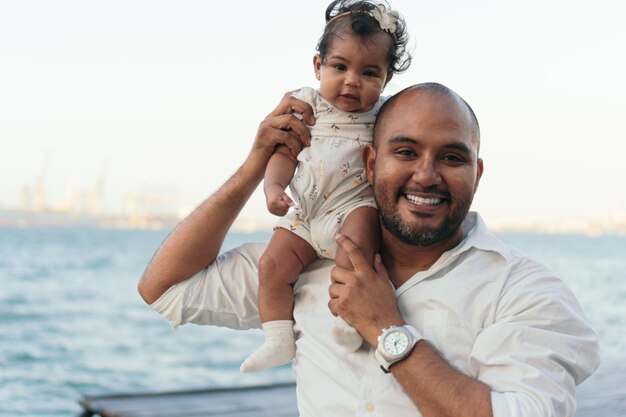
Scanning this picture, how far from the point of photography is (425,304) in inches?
92.4

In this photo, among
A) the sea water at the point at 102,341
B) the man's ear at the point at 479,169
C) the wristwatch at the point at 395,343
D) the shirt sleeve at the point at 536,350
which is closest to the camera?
the shirt sleeve at the point at 536,350

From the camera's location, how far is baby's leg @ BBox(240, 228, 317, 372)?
2559 mm

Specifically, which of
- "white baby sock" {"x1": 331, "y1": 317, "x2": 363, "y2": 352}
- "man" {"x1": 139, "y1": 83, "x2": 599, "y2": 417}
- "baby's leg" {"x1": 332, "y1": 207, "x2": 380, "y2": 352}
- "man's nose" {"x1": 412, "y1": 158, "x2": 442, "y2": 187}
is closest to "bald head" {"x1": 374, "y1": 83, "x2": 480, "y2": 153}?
"man" {"x1": 139, "y1": 83, "x2": 599, "y2": 417}

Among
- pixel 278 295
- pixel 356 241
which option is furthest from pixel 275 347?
pixel 356 241

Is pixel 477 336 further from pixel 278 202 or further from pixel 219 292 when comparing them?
pixel 219 292

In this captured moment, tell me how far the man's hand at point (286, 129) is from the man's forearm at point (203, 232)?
72 mm

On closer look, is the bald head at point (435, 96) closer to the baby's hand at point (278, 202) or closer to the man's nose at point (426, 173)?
the man's nose at point (426, 173)

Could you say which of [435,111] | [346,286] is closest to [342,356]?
[346,286]

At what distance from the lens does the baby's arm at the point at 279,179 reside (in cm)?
241

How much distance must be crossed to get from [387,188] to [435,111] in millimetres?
231

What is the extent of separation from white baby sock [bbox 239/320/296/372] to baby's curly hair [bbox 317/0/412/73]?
0.77 metres

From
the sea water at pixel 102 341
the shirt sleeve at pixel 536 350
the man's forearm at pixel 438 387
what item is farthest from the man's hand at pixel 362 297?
the sea water at pixel 102 341

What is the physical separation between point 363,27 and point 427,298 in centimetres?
79

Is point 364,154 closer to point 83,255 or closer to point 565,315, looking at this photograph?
point 565,315
